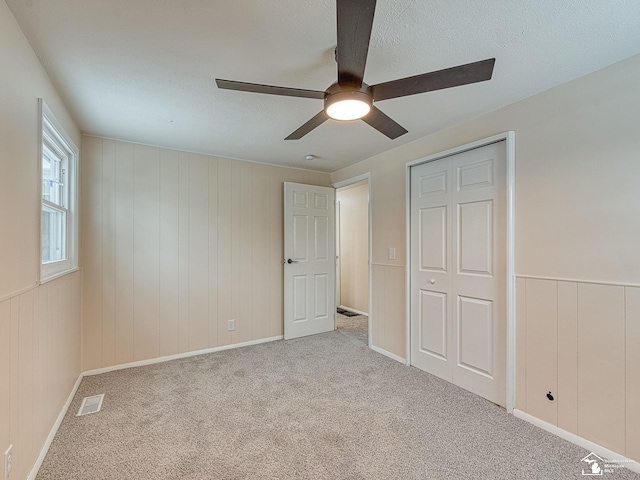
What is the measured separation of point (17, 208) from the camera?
149 cm

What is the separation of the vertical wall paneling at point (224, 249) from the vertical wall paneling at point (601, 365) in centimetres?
322

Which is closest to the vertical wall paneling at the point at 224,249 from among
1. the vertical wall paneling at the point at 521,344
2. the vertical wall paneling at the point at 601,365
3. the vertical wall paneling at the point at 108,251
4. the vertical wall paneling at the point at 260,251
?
the vertical wall paneling at the point at 260,251

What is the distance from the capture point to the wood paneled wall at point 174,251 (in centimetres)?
297

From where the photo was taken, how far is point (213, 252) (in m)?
3.55

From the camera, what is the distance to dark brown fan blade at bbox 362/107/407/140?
1.66 metres

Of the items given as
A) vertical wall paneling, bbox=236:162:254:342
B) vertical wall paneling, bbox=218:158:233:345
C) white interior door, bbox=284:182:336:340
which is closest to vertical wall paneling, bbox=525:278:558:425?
white interior door, bbox=284:182:336:340

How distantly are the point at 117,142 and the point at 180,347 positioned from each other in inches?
87.4

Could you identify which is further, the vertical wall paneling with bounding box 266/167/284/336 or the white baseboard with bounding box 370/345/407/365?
the vertical wall paneling with bounding box 266/167/284/336

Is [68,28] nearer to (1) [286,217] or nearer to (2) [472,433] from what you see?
(1) [286,217]

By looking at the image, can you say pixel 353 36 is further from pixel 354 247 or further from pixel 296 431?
pixel 354 247

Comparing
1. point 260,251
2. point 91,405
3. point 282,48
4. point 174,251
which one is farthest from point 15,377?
point 260,251

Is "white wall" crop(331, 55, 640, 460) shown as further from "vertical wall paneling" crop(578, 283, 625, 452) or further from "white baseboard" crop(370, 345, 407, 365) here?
"white baseboard" crop(370, 345, 407, 365)

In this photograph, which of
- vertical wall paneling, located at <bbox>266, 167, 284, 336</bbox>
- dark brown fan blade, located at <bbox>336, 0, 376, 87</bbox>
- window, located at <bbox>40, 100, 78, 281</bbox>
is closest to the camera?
dark brown fan blade, located at <bbox>336, 0, 376, 87</bbox>

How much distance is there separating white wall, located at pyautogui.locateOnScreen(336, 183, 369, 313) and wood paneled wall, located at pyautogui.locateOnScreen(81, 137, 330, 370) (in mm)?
1882
